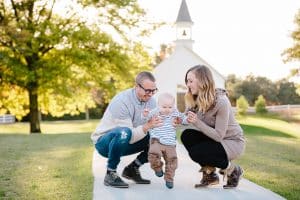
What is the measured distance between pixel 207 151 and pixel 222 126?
0.36m

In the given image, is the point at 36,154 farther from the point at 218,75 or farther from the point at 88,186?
the point at 218,75

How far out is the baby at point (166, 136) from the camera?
19.5 feet

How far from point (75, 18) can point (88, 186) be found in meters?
20.3

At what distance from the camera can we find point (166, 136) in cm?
603

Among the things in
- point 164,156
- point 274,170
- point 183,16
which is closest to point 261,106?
point 183,16

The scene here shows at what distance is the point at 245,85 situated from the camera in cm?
5722

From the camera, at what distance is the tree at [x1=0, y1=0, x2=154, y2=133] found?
24234 millimetres

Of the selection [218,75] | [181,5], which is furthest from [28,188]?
[181,5]

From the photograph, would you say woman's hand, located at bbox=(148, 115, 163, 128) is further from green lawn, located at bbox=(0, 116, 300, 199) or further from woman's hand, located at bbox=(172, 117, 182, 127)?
green lawn, located at bbox=(0, 116, 300, 199)

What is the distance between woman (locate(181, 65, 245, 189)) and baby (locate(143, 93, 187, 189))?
0.74 ft

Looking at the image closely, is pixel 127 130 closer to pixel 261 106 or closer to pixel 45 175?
pixel 45 175

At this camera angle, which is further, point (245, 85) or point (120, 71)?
point (245, 85)

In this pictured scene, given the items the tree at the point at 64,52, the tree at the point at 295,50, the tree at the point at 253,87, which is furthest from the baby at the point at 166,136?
the tree at the point at 253,87

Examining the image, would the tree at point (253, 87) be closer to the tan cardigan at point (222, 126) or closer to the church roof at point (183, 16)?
the church roof at point (183, 16)
